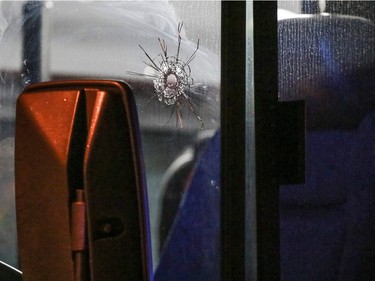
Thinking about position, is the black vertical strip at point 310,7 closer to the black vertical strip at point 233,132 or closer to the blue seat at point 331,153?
the blue seat at point 331,153

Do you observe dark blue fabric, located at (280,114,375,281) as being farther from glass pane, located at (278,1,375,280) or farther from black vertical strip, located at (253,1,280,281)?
black vertical strip, located at (253,1,280,281)

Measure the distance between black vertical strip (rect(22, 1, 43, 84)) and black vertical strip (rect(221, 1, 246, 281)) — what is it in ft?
2.62

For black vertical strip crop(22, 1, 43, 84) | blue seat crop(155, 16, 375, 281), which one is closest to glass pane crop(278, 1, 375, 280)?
blue seat crop(155, 16, 375, 281)

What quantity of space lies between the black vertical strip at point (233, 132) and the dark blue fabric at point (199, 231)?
232 millimetres

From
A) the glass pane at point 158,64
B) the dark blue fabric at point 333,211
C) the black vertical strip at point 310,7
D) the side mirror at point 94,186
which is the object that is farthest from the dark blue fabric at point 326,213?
the side mirror at point 94,186

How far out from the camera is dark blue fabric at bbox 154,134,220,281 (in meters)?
1.61

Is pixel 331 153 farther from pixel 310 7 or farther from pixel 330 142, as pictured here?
pixel 310 7

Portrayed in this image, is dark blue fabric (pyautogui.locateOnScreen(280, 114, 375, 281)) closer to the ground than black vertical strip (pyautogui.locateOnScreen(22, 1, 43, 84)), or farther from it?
closer to the ground

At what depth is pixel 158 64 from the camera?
1706 millimetres

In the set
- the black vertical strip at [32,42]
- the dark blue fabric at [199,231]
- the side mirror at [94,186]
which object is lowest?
the dark blue fabric at [199,231]

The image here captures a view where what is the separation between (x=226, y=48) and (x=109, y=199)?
58 cm

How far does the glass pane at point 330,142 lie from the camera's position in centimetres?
137

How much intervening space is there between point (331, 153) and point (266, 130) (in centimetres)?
23

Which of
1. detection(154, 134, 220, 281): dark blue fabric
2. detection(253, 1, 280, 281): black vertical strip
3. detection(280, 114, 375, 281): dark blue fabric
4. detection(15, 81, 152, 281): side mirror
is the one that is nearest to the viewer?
detection(15, 81, 152, 281): side mirror
